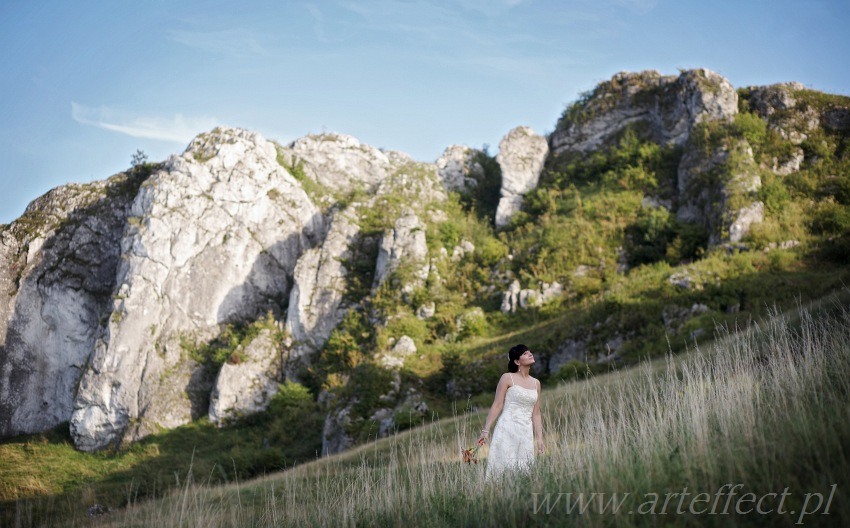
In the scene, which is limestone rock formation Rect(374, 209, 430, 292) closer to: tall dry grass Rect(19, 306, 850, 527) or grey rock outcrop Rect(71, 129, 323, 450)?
grey rock outcrop Rect(71, 129, 323, 450)

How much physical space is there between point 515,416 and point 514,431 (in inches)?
8.0

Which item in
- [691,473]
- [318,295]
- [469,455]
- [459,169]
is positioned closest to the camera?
[691,473]

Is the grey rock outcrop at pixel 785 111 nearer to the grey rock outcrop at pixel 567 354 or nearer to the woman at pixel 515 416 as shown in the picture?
the grey rock outcrop at pixel 567 354

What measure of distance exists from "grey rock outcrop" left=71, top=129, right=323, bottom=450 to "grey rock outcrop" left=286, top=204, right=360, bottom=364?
464 cm

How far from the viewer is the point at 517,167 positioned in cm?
3619

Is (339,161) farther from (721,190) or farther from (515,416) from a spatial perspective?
(515,416)

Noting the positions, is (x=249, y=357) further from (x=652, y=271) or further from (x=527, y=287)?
(x=652, y=271)

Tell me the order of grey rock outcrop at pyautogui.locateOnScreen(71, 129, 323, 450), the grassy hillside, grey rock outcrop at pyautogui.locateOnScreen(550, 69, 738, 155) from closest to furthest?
the grassy hillside → grey rock outcrop at pyautogui.locateOnScreen(550, 69, 738, 155) → grey rock outcrop at pyautogui.locateOnScreen(71, 129, 323, 450)

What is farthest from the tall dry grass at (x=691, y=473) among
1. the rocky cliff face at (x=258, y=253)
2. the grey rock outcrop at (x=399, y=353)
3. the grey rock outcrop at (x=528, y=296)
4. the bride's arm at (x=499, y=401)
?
the grey rock outcrop at (x=528, y=296)

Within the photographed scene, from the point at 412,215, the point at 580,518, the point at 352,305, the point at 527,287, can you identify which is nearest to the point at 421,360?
the point at 527,287

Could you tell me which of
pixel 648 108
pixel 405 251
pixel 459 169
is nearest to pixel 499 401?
pixel 405 251

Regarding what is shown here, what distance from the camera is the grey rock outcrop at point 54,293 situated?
36.1 metres

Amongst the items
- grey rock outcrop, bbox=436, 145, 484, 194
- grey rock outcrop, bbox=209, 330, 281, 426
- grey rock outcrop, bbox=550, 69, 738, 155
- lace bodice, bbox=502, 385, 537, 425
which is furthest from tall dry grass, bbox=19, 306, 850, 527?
grey rock outcrop, bbox=436, 145, 484, 194

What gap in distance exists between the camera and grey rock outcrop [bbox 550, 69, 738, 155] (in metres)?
28.7
